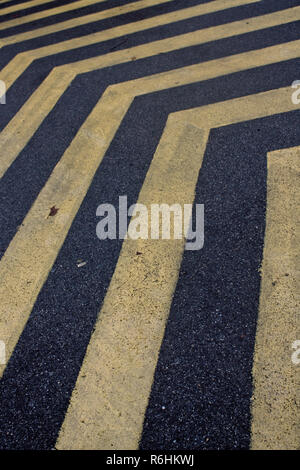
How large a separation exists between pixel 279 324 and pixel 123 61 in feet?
15.8

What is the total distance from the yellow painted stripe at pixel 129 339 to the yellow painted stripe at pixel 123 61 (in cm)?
189

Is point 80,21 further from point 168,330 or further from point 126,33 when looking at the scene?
point 168,330

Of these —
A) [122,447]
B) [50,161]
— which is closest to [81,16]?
[50,161]

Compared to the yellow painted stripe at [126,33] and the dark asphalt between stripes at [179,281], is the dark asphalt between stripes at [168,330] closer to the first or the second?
the dark asphalt between stripes at [179,281]

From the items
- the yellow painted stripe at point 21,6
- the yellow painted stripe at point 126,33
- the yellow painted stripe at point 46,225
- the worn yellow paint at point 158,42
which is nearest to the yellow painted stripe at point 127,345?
the yellow painted stripe at point 46,225

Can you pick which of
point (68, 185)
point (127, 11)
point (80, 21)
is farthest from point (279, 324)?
point (80, 21)

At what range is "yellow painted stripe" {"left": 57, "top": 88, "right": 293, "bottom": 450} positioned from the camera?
2.57m

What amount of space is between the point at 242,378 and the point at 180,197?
180cm

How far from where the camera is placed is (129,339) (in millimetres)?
2951

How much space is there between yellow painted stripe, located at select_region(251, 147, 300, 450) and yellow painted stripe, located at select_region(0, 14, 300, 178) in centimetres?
232

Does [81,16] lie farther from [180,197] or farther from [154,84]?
[180,197]

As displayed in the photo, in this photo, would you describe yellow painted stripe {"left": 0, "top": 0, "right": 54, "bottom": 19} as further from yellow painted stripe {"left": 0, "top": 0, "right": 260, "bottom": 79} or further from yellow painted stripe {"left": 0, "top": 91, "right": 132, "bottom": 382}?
yellow painted stripe {"left": 0, "top": 91, "right": 132, "bottom": 382}

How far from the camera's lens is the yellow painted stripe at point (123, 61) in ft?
17.4

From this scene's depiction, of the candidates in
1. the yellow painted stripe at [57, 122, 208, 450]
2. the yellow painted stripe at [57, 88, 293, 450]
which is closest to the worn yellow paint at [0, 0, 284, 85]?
the yellow painted stripe at [57, 88, 293, 450]
